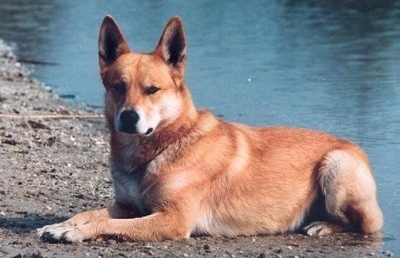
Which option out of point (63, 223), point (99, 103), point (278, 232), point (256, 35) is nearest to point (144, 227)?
point (63, 223)

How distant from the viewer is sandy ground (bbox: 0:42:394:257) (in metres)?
7.39

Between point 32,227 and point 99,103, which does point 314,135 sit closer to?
point 32,227

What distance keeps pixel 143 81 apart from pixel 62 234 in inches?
47.9

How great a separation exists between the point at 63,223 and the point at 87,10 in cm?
2461

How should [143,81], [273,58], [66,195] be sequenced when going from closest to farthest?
1. [143,81]
2. [66,195]
3. [273,58]

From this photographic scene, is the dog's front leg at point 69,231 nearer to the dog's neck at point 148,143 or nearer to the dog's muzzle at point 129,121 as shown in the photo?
the dog's neck at point 148,143

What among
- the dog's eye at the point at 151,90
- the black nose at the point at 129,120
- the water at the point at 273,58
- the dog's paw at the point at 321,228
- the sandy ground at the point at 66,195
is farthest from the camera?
the water at the point at 273,58

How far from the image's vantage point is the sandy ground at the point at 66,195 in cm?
739

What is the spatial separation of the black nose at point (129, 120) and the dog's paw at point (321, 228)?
1615mm

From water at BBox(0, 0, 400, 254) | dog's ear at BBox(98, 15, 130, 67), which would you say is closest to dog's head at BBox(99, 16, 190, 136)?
dog's ear at BBox(98, 15, 130, 67)

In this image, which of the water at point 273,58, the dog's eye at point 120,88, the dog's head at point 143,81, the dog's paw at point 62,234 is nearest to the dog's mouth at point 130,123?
the dog's head at point 143,81

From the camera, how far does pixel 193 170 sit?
7789mm

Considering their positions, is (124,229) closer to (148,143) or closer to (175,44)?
(148,143)

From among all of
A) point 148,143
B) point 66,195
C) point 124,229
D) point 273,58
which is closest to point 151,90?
point 148,143
